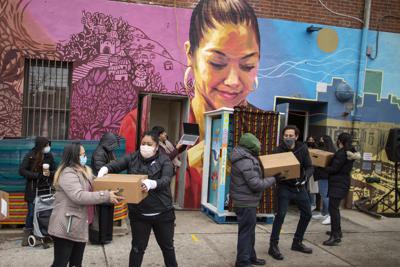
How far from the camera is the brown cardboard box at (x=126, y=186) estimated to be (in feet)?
12.6

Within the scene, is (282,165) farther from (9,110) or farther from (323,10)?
(323,10)

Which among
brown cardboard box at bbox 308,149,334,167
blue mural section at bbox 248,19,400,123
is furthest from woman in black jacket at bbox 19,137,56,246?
blue mural section at bbox 248,19,400,123

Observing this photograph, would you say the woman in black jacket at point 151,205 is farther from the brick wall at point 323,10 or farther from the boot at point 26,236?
the brick wall at point 323,10

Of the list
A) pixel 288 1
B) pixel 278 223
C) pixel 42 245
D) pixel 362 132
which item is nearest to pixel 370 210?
pixel 362 132

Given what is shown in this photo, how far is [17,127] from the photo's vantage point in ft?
25.0

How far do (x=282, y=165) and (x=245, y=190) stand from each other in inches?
23.2

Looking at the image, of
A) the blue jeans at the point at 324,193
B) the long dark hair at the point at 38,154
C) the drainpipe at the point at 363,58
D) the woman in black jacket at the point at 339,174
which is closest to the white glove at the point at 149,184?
the long dark hair at the point at 38,154

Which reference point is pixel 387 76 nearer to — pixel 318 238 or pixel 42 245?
pixel 318 238

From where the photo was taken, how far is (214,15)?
8586 millimetres

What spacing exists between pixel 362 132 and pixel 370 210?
5.78 feet

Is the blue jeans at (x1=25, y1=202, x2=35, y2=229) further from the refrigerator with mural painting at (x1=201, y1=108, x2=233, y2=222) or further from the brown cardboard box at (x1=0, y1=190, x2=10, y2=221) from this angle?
the refrigerator with mural painting at (x1=201, y1=108, x2=233, y2=222)

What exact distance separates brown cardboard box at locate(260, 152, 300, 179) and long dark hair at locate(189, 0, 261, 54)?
3.90 metres

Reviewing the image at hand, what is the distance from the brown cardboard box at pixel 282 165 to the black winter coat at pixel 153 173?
1402 mm

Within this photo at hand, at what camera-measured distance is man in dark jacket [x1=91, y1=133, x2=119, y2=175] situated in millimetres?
5715
